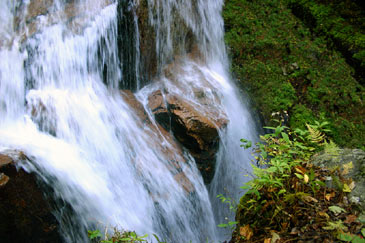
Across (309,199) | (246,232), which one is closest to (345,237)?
(309,199)

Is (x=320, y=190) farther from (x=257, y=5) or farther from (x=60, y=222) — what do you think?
(x=257, y=5)

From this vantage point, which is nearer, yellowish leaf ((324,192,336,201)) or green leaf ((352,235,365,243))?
green leaf ((352,235,365,243))

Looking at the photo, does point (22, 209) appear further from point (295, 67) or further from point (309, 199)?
point (295, 67)

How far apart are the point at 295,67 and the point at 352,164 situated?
4.88m

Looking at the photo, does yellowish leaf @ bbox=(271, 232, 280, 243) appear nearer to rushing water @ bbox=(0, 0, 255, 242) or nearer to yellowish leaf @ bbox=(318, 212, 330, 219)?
yellowish leaf @ bbox=(318, 212, 330, 219)

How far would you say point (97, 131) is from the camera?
4.32 meters

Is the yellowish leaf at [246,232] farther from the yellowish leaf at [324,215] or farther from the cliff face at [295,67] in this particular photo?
the cliff face at [295,67]

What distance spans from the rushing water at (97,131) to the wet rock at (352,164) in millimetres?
2241

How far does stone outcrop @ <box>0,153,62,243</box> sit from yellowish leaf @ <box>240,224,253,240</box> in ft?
6.79

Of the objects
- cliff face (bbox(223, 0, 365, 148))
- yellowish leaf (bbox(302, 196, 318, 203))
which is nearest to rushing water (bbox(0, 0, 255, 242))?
cliff face (bbox(223, 0, 365, 148))

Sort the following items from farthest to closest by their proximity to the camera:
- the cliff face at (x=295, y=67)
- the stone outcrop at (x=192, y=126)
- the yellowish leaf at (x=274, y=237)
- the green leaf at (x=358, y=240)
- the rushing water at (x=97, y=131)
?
the cliff face at (x=295, y=67)
the stone outcrop at (x=192, y=126)
the rushing water at (x=97, y=131)
the yellowish leaf at (x=274, y=237)
the green leaf at (x=358, y=240)

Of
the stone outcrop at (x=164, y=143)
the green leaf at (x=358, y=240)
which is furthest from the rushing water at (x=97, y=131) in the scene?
the green leaf at (x=358, y=240)

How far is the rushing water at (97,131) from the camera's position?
3.58 metres

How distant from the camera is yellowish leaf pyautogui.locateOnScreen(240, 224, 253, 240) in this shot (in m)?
2.52
